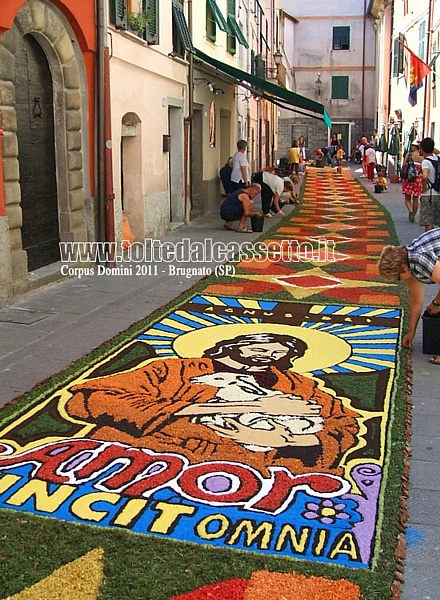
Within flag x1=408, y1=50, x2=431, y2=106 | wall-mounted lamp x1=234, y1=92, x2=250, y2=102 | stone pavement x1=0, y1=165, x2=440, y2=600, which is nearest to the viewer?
stone pavement x1=0, y1=165, x2=440, y2=600

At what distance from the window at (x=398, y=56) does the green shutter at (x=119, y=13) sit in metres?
20.6

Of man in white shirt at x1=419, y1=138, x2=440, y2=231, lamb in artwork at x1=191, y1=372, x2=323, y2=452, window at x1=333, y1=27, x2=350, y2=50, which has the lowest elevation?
lamb in artwork at x1=191, y1=372, x2=323, y2=452

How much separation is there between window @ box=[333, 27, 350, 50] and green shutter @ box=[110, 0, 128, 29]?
37.9 metres

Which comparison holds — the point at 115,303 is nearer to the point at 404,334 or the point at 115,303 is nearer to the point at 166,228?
the point at 404,334

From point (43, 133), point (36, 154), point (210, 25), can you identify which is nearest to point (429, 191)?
point (43, 133)

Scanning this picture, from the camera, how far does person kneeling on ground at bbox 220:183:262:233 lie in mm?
13320

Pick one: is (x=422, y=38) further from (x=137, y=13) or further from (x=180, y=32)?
(x=137, y=13)

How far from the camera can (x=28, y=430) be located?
4.30m

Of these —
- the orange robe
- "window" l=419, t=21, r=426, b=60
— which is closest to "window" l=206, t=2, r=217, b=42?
"window" l=419, t=21, r=426, b=60

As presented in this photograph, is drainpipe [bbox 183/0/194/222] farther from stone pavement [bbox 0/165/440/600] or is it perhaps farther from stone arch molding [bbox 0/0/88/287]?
stone arch molding [bbox 0/0/88/287]

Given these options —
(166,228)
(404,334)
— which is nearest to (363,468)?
(404,334)

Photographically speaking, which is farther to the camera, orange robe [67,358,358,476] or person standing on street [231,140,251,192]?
person standing on street [231,140,251,192]

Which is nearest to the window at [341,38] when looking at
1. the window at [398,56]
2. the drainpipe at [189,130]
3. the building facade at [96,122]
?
the window at [398,56]

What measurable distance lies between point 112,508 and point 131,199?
8.48m
